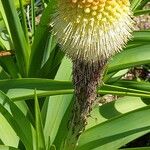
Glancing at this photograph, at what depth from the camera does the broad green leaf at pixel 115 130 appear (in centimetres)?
158

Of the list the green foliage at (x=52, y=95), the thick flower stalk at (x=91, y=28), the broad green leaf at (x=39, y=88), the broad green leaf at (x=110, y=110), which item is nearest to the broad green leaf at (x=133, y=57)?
the green foliage at (x=52, y=95)

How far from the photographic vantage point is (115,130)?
1.61 metres

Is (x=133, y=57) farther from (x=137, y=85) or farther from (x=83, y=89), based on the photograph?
(x=83, y=89)

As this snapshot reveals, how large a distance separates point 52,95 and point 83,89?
13.0 inches

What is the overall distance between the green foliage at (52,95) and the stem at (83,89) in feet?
0.33

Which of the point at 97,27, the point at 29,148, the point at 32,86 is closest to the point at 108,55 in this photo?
the point at 97,27

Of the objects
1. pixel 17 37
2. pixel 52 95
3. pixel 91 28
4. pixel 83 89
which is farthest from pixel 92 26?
pixel 17 37

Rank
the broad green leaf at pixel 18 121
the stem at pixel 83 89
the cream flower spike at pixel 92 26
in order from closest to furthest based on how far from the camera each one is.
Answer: the cream flower spike at pixel 92 26, the stem at pixel 83 89, the broad green leaf at pixel 18 121

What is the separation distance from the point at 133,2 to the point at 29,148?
2.30 ft

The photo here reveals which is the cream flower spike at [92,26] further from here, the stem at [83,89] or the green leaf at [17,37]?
the green leaf at [17,37]

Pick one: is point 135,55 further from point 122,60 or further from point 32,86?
point 32,86

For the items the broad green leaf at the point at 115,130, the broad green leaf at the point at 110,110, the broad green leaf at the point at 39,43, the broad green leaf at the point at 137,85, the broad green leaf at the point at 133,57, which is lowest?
the broad green leaf at the point at 115,130

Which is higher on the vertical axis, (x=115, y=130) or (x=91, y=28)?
(x=91, y=28)

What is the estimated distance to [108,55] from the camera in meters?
1.03
